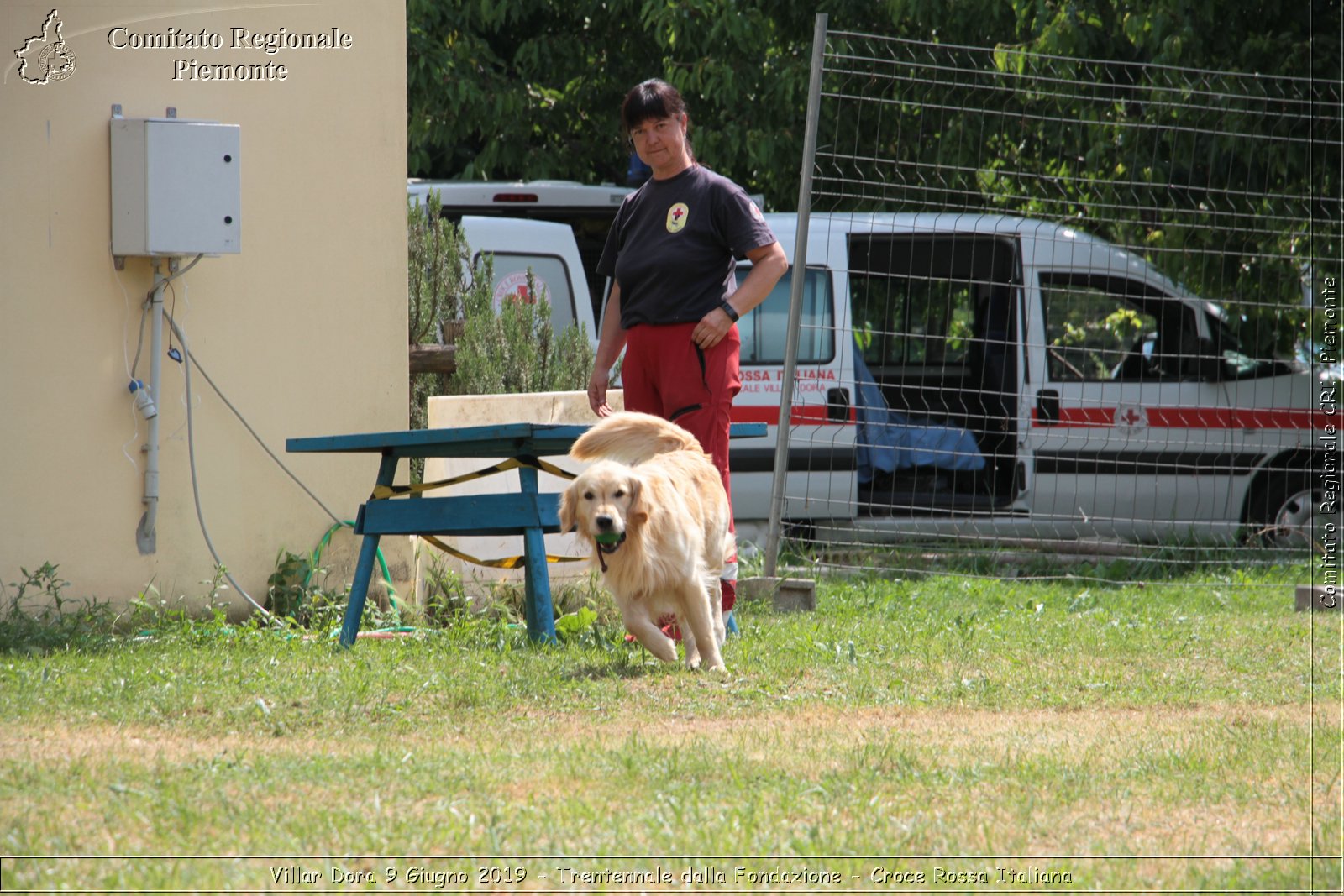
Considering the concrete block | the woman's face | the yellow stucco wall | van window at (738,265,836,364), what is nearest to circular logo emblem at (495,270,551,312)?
van window at (738,265,836,364)

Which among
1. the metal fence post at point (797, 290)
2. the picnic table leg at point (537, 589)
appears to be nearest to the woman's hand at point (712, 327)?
the picnic table leg at point (537, 589)

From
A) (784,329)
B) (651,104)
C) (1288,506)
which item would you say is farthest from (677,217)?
(1288,506)

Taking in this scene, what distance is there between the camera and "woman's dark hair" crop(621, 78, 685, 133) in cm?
554

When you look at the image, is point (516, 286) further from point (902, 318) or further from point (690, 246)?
point (690, 246)

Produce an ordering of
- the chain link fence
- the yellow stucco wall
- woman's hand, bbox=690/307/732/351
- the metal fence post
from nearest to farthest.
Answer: woman's hand, bbox=690/307/732/351, the yellow stucco wall, the metal fence post, the chain link fence

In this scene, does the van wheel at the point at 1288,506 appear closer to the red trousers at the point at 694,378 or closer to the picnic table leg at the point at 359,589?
the red trousers at the point at 694,378

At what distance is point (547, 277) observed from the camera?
10.6m

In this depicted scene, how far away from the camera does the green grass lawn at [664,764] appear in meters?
2.89

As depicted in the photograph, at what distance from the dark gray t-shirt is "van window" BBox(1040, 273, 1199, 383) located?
486 centimetres

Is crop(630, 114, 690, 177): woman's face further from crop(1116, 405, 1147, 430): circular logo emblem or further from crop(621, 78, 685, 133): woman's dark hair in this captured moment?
crop(1116, 405, 1147, 430): circular logo emblem

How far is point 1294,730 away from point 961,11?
9569 millimetres

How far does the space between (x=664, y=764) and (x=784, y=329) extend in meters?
6.60

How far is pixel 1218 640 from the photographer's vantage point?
20.4ft

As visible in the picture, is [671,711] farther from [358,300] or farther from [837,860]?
[358,300]
